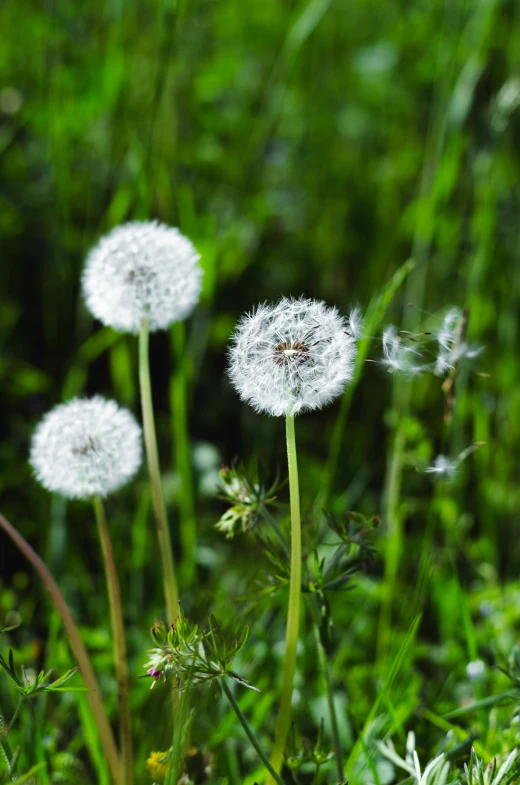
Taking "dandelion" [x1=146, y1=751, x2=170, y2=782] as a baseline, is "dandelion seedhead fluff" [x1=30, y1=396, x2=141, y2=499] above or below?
above

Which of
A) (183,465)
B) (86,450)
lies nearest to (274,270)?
(183,465)

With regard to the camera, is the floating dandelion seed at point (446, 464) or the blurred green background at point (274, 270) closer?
the floating dandelion seed at point (446, 464)

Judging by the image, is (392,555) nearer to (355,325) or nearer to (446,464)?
(446,464)

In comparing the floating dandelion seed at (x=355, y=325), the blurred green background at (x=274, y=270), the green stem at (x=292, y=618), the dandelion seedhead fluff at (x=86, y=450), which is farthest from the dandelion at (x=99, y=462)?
the floating dandelion seed at (x=355, y=325)

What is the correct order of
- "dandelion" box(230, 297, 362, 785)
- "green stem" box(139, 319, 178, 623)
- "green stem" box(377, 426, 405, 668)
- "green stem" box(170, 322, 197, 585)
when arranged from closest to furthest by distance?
1. "dandelion" box(230, 297, 362, 785)
2. "green stem" box(139, 319, 178, 623)
3. "green stem" box(377, 426, 405, 668)
4. "green stem" box(170, 322, 197, 585)

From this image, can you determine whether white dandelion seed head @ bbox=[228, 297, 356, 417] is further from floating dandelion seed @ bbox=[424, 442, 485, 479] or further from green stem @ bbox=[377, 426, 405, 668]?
green stem @ bbox=[377, 426, 405, 668]

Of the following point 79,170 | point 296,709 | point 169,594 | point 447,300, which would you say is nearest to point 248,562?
point 296,709

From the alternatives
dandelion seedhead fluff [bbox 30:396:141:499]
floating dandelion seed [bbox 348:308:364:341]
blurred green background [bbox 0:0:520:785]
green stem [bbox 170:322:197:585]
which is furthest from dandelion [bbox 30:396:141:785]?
green stem [bbox 170:322:197:585]

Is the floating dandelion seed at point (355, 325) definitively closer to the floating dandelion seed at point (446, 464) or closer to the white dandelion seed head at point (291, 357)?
the white dandelion seed head at point (291, 357)
